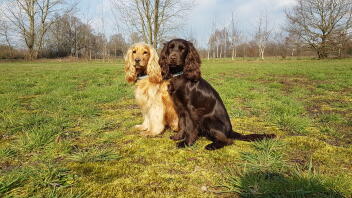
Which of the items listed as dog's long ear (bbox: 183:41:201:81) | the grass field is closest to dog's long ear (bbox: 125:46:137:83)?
the grass field

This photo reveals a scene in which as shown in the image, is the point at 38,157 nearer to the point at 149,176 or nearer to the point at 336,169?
the point at 149,176

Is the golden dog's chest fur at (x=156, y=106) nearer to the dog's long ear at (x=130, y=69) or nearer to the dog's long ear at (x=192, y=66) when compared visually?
the dog's long ear at (x=130, y=69)

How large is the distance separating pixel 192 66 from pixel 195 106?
596mm

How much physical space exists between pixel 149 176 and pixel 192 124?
1143 mm

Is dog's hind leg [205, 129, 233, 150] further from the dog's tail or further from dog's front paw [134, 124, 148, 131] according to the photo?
dog's front paw [134, 124, 148, 131]

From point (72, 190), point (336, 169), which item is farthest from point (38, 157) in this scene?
point (336, 169)

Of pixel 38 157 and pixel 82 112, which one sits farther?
pixel 82 112

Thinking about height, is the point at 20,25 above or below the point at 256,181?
above

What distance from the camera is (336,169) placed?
2289 millimetres

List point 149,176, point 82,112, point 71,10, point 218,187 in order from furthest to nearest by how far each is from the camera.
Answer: point 71,10 → point 82,112 → point 149,176 → point 218,187

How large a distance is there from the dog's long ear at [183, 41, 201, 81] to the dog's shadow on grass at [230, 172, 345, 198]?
151cm

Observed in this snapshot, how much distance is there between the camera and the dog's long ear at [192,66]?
3.07m

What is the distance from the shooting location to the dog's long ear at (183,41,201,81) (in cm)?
307

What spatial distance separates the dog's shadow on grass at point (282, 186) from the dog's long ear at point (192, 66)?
151 centimetres
